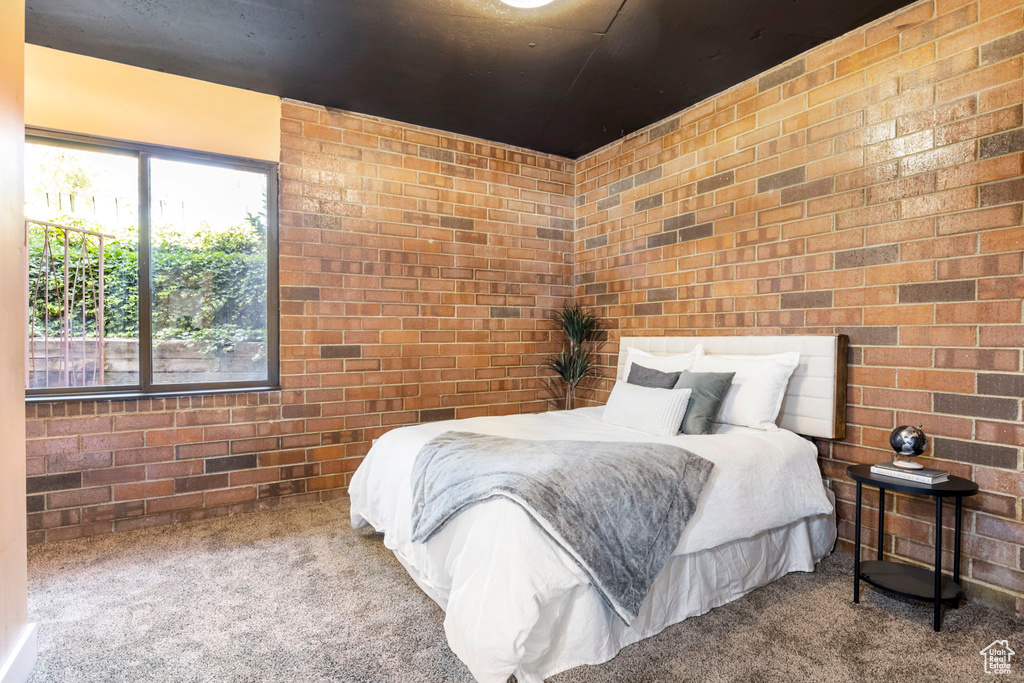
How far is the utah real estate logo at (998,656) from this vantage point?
187cm

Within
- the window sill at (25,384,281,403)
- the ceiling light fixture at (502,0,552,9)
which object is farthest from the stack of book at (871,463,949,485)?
the window sill at (25,384,281,403)

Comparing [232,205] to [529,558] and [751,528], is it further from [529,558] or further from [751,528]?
[751,528]

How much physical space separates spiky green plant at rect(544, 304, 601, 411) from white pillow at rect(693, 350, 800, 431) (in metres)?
1.63

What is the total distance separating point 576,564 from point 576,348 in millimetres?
2957

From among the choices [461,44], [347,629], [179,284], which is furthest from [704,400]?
[179,284]

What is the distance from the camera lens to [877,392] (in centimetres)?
271

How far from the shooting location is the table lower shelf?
219 cm

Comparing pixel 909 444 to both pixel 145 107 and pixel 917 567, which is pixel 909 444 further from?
pixel 145 107

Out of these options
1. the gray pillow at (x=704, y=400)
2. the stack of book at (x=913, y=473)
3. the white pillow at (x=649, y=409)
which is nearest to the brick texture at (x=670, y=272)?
the stack of book at (x=913, y=473)

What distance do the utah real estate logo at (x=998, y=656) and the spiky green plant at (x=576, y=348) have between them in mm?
2972

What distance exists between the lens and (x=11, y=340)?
1.83 m

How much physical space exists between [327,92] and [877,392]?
3861mm

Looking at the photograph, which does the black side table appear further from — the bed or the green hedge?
the green hedge

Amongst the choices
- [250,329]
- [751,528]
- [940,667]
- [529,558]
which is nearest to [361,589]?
[529,558]
